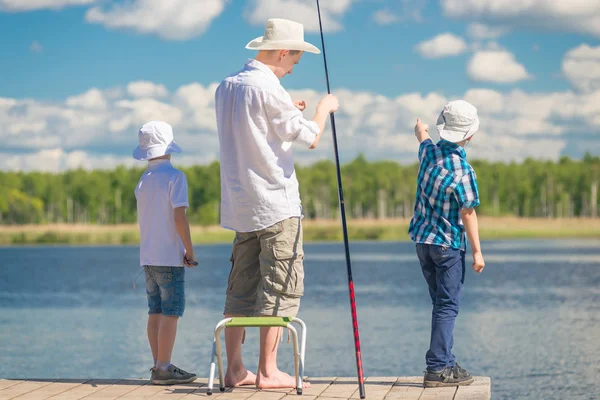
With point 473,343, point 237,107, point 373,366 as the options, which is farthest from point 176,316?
point 473,343

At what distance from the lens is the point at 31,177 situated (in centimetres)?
10331

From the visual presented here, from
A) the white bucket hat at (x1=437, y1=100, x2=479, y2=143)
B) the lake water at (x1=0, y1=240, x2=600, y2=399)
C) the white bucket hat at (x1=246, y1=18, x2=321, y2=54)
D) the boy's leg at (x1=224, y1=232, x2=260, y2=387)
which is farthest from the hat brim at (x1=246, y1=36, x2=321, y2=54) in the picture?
the lake water at (x1=0, y1=240, x2=600, y2=399)

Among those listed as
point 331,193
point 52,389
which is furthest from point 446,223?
point 331,193

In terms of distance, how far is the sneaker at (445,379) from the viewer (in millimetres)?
4695

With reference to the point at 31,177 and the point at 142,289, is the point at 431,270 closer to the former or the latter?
the point at 142,289

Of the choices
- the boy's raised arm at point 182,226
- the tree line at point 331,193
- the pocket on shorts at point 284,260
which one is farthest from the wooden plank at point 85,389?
the tree line at point 331,193

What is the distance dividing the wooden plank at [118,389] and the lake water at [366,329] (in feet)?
13.2

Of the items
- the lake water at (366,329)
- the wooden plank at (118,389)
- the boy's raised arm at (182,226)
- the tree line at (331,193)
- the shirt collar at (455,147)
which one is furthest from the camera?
the tree line at (331,193)

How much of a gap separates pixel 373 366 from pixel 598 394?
8.48ft

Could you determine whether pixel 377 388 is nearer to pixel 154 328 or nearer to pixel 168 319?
pixel 168 319

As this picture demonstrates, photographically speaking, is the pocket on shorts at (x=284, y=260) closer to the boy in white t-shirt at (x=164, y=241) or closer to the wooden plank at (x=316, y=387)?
the wooden plank at (x=316, y=387)

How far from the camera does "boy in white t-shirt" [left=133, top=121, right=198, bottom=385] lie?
194 inches

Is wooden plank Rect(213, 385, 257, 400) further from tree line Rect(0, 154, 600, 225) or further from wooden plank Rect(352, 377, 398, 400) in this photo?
tree line Rect(0, 154, 600, 225)

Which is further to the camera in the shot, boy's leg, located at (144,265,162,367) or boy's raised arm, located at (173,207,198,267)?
boy's leg, located at (144,265,162,367)
